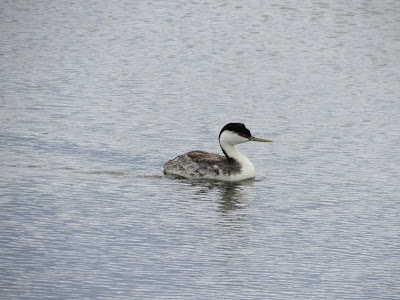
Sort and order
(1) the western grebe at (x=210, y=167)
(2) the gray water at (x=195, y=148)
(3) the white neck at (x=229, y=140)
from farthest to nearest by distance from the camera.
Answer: (3) the white neck at (x=229, y=140) < (1) the western grebe at (x=210, y=167) < (2) the gray water at (x=195, y=148)

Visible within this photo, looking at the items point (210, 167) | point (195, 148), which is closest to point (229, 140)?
point (210, 167)

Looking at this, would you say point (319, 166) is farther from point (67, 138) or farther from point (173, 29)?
point (173, 29)

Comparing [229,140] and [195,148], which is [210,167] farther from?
[195,148]

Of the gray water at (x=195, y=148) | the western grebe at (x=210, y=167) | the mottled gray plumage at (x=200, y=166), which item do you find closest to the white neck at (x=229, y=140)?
the western grebe at (x=210, y=167)

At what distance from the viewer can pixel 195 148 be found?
17.1 meters

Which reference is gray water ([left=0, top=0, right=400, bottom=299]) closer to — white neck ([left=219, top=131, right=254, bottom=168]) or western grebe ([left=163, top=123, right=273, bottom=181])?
western grebe ([left=163, top=123, right=273, bottom=181])

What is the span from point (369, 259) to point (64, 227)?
12.9ft

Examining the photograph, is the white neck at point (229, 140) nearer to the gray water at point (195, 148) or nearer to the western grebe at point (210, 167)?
the western grebe at point (210, 167)

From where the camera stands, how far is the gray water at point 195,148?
32.6 feet

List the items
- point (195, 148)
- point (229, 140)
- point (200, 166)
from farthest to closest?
point (195, 148)
point (229, 140)
point (200, 166)

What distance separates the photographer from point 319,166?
616 inches

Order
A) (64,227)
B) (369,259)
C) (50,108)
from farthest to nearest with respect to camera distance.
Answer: (50,108) → (64,227) → (369,259)

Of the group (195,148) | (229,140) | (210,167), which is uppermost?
(229,140)

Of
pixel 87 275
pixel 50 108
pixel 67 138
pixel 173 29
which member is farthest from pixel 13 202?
pixel 173 29
